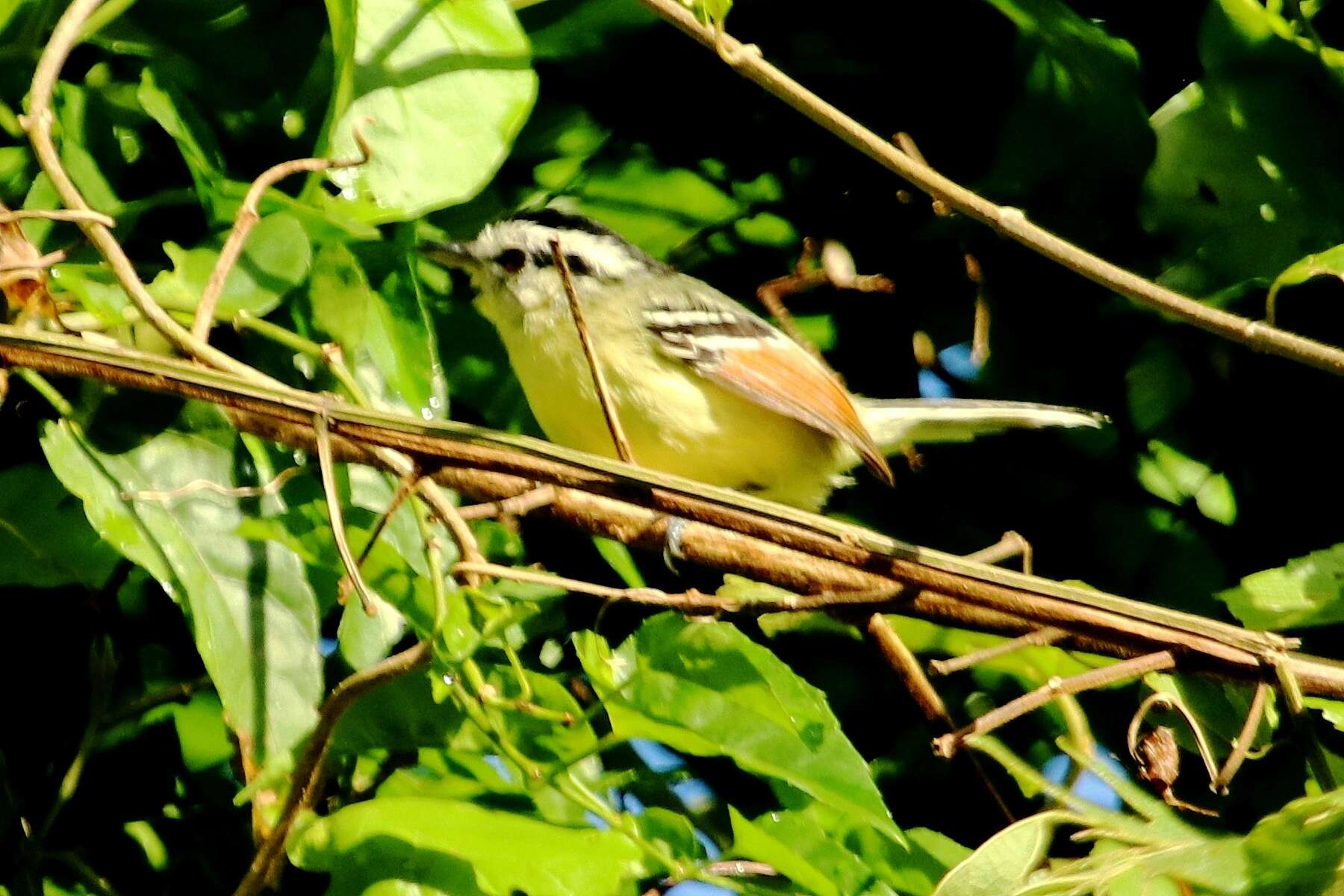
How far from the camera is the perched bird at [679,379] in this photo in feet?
6.56

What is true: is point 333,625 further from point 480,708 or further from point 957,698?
point 957,698

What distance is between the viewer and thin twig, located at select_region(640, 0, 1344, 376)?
1.56 metres

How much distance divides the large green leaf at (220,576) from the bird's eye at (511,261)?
0.67 m

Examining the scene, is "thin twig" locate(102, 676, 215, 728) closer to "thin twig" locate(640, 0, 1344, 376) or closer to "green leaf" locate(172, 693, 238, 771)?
"green leaf" locate(172, 693, 238, 771)

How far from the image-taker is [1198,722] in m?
1.56

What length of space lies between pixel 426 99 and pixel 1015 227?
0.70 meters

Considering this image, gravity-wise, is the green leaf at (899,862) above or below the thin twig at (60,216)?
below

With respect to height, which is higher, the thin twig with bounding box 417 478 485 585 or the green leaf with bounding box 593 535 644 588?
the thin twig with bounding box 417 478 485 585

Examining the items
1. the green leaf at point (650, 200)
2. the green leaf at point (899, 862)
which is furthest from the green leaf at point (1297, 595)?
the green leaf at point (650, 200)

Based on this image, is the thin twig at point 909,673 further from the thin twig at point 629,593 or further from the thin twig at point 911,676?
the thin twig at point 629,593

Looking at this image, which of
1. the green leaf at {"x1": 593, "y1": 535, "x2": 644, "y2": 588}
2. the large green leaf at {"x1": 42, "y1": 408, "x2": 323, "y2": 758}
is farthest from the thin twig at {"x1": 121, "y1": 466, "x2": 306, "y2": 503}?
the green leaf at {"x1": 593, "y1": 535, "x2": 644, "y2": 588}

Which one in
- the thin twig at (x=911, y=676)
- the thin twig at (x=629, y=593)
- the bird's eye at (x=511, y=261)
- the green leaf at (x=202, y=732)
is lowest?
the green leaf at (x=202, y=732)

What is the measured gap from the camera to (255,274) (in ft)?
4.91

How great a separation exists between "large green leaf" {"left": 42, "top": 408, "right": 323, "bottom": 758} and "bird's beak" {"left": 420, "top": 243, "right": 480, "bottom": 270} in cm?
53
